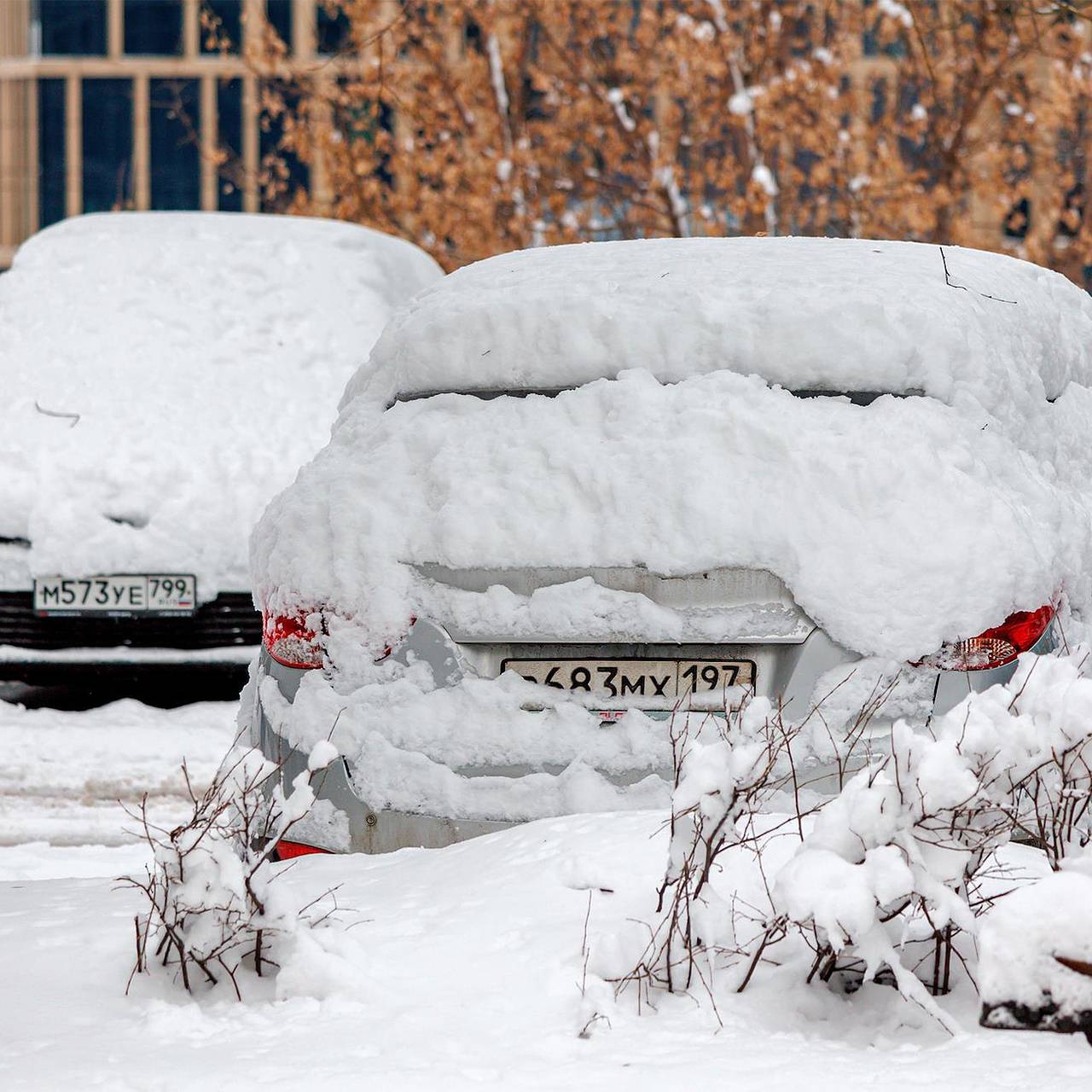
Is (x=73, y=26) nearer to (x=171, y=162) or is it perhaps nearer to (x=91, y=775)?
(x=171, y=162)

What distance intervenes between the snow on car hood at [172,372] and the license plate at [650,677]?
3.81 metres

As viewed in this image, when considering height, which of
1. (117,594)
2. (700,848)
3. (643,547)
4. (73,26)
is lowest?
(117,594)

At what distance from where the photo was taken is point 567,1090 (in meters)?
2.77

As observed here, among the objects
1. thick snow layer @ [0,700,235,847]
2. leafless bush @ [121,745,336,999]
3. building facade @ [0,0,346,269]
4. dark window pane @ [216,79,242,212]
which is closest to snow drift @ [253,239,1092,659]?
leafless bush @ [121,745,336,999]

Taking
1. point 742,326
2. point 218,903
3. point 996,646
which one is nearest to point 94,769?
point 742,326

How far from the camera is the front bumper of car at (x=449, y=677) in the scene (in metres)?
A: 3.86

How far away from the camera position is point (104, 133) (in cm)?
5078

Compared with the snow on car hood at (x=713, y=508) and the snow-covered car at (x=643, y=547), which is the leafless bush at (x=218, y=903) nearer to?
the snow-covered car at (x=643, y=547)

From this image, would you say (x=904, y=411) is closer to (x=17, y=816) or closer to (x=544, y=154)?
(x=17, y=816)

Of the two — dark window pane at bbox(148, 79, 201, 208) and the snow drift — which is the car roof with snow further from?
dark window pane at bbox(148, 79, 201, 208)

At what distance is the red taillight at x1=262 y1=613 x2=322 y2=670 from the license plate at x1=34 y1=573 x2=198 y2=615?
336cm

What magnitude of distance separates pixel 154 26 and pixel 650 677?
50374 mm

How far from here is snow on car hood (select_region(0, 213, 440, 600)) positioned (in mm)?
7527

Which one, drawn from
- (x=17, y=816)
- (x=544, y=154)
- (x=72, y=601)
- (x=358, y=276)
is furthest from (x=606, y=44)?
(x=17, y=816)
